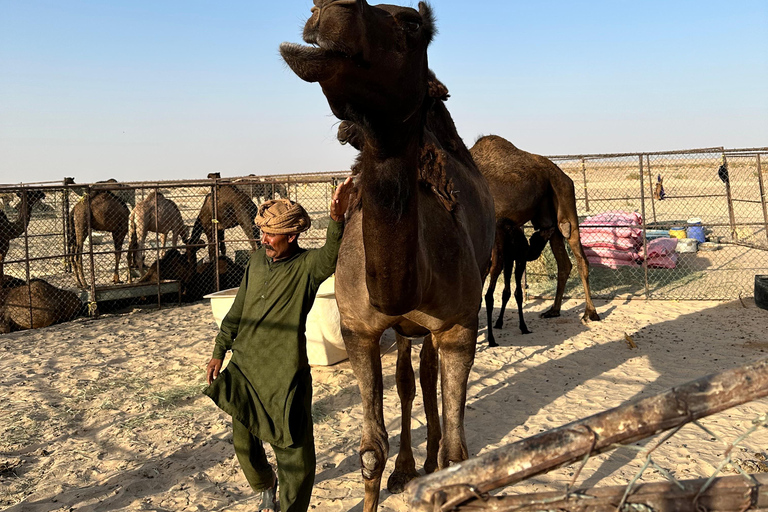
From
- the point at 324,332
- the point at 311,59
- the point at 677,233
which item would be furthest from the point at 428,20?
the point at 677,233

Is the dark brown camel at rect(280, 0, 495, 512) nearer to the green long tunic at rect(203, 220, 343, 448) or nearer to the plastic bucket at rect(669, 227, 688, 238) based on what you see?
the green long tunic at rect(203, 220, 343, 448)

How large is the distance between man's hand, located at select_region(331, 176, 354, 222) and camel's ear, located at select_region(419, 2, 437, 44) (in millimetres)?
910

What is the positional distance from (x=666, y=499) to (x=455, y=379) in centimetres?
203

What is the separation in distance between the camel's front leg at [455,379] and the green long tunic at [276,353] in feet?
2.54

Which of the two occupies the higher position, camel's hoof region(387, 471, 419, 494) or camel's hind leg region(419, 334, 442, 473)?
camel's hind leg region(419, 334, 442, 473)

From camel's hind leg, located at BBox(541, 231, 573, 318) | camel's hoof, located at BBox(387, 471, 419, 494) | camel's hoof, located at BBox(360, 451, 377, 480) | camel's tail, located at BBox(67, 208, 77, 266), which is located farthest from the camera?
camel's tail, located at BBox(67, 208, 77, 266)

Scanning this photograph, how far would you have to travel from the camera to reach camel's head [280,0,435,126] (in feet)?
5.74

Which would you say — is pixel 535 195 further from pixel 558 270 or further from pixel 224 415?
pixel 224 415

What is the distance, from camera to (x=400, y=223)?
94.6 inches

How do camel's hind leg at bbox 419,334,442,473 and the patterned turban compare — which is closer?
the patterned turban

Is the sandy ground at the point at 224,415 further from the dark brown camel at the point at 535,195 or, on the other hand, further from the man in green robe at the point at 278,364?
the dark brown camel at the point at 535,195

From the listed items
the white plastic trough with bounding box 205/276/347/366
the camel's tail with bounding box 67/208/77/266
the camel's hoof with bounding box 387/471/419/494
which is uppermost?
the camel's tail with bounding box 67/208/77/266

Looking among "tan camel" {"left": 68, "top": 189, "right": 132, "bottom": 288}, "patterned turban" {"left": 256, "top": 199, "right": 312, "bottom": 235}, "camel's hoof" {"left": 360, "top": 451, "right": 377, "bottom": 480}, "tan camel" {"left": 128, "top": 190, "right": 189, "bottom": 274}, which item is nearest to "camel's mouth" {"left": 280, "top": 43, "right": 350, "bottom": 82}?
"patterned turban" {"left": 256, "top": 199, "right": 312, "bottom": 235}

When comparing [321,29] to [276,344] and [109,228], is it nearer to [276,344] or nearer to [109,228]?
[276,344]
